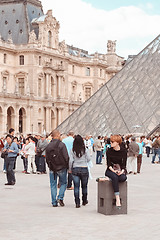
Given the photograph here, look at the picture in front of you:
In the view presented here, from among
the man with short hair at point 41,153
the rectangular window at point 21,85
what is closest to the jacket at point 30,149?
the man with short hair at point 41,153

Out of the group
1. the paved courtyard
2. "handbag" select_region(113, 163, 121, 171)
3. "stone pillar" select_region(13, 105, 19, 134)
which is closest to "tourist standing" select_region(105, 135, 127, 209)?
"handbag" select_region(113, 163, 121, 171)

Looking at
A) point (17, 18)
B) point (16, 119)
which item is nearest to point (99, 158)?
point (16, 119)

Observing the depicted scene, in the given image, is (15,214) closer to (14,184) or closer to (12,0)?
(14,184)

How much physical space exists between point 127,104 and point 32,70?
110 feet

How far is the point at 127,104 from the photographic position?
1271 inches

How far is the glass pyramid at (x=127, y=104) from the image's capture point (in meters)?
31.5

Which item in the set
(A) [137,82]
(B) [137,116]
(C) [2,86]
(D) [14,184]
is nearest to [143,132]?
(B) [137,116]

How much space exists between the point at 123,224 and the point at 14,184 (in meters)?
6.24

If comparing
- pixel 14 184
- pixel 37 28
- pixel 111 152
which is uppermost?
pixel 37 28

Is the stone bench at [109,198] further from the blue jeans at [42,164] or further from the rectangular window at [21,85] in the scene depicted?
the rectangular window at [21,85]

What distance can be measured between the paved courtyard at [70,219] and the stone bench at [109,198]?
13cm

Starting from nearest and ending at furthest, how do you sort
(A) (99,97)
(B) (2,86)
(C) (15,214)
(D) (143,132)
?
(C) (15,214)
(D) (143,132)
(A) (99,97)
(B) (2,86)

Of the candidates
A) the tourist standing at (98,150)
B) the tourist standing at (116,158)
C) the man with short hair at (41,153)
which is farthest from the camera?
the tourist standing at (98,150)

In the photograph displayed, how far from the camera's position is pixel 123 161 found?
9.07 m
